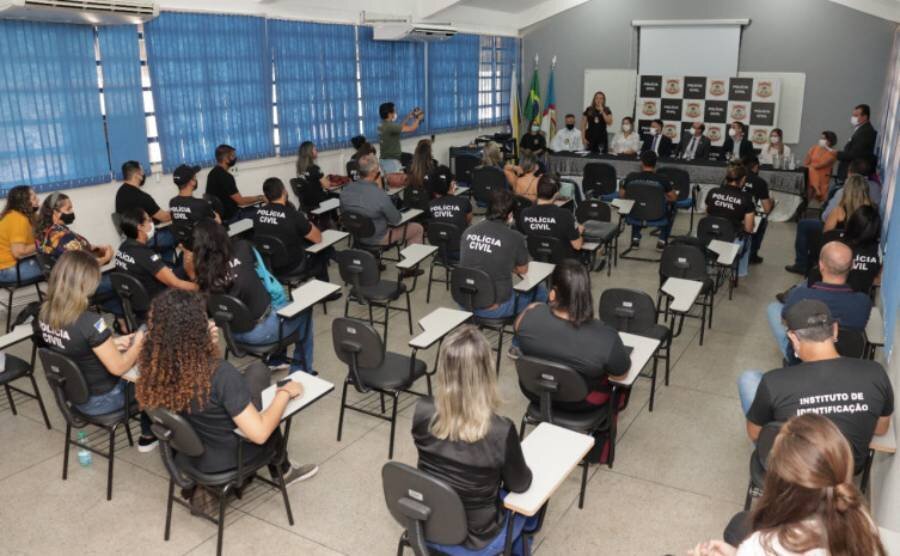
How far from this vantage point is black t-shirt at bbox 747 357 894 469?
282 cm

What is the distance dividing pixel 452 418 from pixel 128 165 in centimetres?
551

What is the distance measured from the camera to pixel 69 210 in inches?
217

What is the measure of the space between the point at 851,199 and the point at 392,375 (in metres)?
4.27

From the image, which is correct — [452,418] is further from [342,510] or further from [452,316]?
→ [452,316]

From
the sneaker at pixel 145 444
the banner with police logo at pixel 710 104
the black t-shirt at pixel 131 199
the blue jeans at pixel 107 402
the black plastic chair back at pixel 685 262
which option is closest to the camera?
the blue jeans at pixel 107 402

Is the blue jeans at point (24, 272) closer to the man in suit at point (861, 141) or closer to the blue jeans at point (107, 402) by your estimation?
the blue jeans at point (107, 402)

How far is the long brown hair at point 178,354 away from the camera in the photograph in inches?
115

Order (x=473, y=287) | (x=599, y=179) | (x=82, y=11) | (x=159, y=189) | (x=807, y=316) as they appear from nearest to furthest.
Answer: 1. (x=807, y=316)
2. (x=473, y=287)
3. (x=82, y=11)
4. (x=159, y=189)
5. (x=599, y=179)

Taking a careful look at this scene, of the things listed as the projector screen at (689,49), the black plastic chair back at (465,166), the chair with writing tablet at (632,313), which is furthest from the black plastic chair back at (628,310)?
the projector screen at (689,49)

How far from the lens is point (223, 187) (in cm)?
759

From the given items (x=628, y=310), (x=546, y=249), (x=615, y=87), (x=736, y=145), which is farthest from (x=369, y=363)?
(x=615, y=87)

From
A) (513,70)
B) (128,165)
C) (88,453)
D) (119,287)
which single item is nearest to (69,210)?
(119,287)

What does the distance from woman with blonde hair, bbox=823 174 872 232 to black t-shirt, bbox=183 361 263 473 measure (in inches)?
198

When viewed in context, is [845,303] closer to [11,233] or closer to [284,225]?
[284,225]
